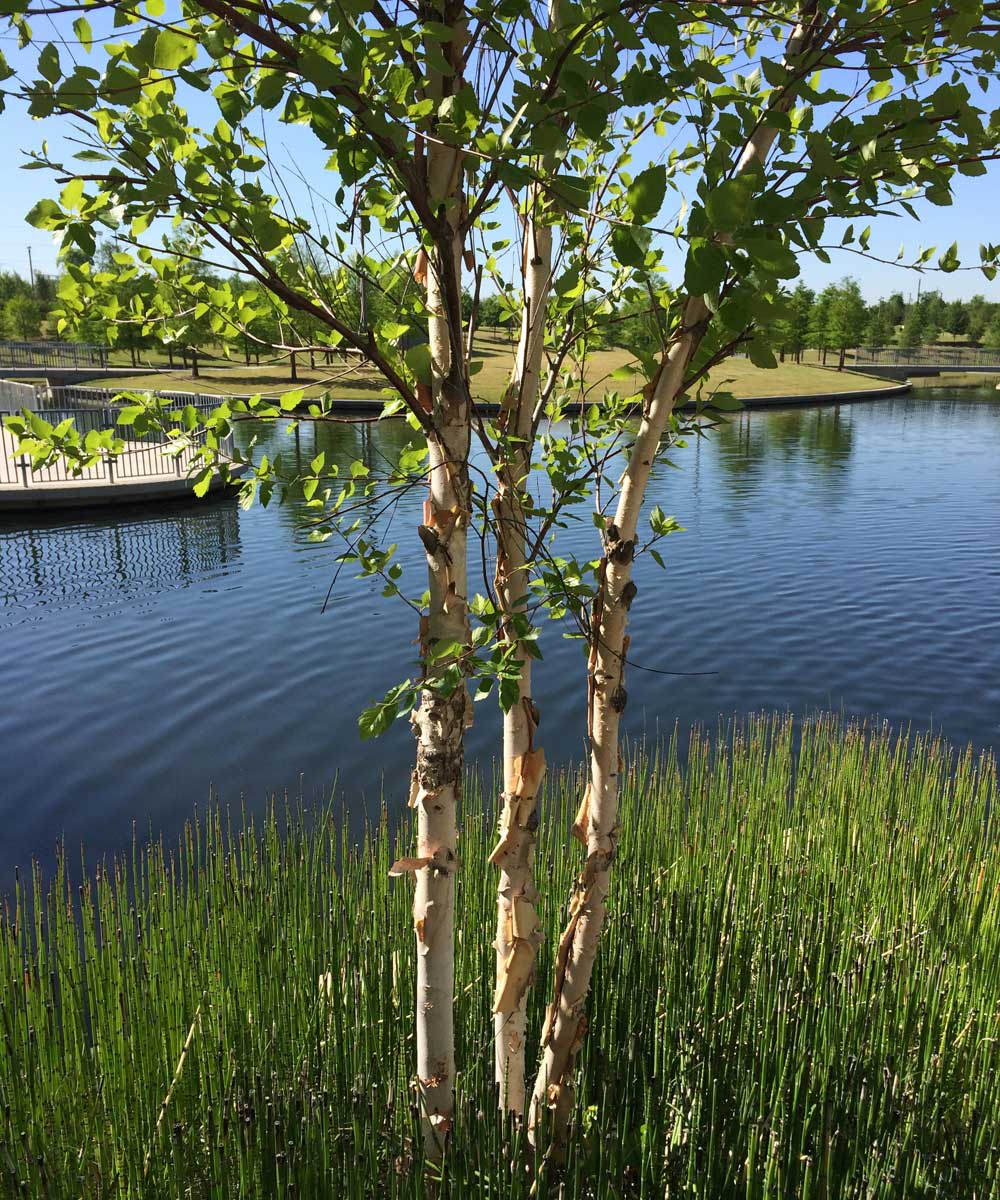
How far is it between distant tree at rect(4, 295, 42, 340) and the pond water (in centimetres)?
6213

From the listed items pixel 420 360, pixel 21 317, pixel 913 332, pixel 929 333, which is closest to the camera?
pixel 420 360

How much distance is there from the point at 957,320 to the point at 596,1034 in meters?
122

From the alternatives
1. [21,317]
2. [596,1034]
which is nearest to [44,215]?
[596,1034]

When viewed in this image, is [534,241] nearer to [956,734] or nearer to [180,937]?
[180,937]

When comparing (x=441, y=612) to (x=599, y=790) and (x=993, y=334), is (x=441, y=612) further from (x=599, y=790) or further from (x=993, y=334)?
(x=993, y=334)

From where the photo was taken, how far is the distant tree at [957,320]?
109m

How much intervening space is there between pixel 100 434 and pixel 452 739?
3.65ft

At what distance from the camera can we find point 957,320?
358ft

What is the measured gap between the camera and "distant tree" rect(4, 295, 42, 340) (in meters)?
71.8

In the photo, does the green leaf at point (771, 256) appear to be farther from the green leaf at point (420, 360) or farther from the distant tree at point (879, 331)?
the distant tree at point (879, 331)

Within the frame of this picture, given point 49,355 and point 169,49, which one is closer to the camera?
point 169,49

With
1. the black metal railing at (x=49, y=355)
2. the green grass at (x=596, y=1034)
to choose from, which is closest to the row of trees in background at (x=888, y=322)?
the black metal railing at (x=49, y=355)

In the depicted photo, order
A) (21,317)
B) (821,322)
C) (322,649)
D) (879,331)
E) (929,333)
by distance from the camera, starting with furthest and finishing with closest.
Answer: (929,333)
(879,331)
(821,322)
(21,317)
(322,649)

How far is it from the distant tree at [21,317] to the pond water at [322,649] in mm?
62135
